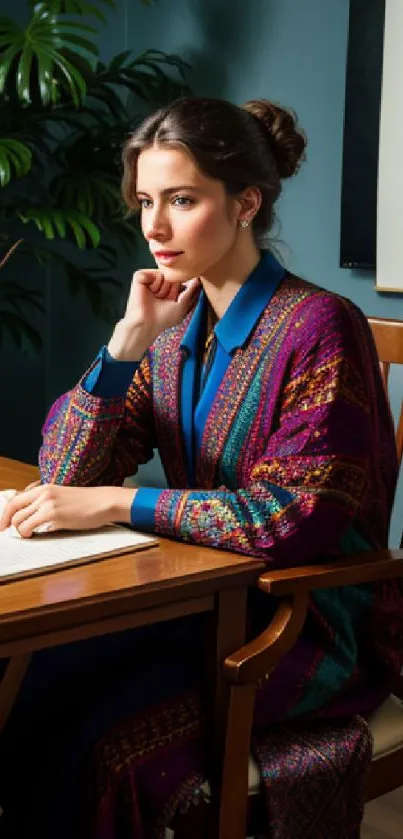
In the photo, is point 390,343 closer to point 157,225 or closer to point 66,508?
point 157,225

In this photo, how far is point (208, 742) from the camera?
4.77 feet

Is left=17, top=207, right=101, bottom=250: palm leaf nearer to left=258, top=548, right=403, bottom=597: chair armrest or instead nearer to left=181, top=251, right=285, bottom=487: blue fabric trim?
left=181, top=251, right=285, bottom=487: blue fabric trim

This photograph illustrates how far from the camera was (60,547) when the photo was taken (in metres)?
1.43

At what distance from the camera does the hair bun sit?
1688mm

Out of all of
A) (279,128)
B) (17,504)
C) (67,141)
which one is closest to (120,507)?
(17,504)

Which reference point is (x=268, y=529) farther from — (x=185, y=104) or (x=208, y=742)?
(x=185, y=104)

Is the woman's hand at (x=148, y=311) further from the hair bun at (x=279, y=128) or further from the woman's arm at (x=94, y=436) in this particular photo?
the hair bun at (x=279, y=128)

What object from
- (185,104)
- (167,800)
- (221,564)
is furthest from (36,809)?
(185,104)

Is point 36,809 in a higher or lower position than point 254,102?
lower

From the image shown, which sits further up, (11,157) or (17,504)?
(11,157)

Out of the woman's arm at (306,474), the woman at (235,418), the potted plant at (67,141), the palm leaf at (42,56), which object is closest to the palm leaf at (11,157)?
the potted plant at (67,141)

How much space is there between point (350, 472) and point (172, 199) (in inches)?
18.1

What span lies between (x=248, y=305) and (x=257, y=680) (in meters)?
0.55

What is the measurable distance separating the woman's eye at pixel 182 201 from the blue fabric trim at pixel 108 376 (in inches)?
10.1
